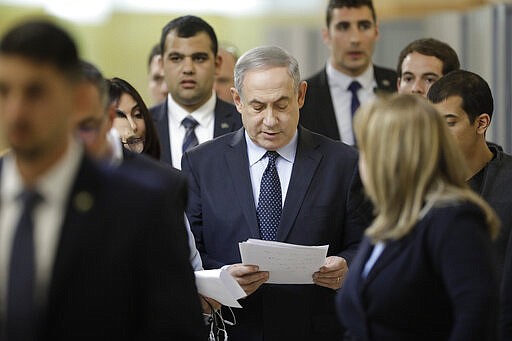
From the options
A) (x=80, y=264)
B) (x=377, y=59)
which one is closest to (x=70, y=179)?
(x=80, y=264)

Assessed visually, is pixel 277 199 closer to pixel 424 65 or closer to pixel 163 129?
pixel 163 129

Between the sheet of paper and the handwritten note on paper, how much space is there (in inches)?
5.5

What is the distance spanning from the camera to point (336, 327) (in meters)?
4.54

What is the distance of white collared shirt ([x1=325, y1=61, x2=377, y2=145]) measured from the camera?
6.44 metres

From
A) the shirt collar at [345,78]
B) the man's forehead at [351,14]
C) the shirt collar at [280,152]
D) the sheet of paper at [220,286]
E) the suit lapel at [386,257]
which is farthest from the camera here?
the man's forehead at [351,14]

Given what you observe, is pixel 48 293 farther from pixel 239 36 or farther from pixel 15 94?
pixel 239 36

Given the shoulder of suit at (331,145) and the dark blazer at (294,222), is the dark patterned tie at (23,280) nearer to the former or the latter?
the dark blazer at (294,222)

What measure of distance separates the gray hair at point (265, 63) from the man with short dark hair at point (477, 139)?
0.61m

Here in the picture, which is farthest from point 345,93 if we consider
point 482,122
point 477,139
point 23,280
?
point 23,280

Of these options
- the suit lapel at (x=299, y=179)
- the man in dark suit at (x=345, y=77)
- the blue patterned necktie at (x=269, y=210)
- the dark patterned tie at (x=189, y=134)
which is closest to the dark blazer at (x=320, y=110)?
the man in dark suit at (x=345, y=77)

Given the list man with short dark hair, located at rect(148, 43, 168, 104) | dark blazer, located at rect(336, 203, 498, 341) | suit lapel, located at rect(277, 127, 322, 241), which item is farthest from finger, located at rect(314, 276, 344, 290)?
man with short dark hair, located at rect(148, 43, 168, 104)

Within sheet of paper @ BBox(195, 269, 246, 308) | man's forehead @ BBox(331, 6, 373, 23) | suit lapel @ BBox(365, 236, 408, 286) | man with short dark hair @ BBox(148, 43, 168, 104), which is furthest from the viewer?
man with short dark hair @ BBox(148, 43, 168, 104)

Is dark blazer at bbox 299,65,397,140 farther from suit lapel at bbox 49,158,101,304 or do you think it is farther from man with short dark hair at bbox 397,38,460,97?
suit lapel at bbox 49,158,101,304

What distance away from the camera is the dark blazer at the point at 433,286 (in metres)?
2.90
